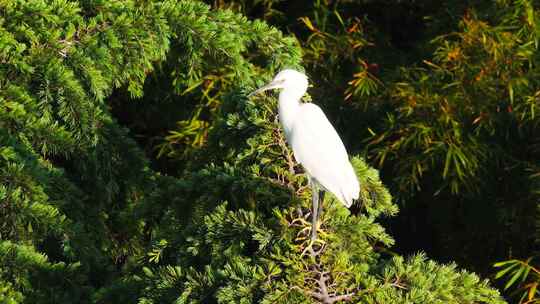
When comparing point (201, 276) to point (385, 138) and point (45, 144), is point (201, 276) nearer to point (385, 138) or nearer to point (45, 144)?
point (45, 144)

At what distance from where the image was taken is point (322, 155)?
6.62 ft

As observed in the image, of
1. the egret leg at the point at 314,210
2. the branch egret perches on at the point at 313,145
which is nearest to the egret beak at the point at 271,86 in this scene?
the branch egret perches on at the point at 313,145

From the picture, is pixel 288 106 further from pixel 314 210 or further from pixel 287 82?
pixel 314 210

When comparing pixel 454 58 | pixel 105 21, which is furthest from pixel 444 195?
pixel 105 21

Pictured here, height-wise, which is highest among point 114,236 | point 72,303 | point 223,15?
point 223,15

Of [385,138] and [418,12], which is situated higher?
[418,12]

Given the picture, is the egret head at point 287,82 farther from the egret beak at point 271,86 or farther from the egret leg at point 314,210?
the egret leg at point 314,210

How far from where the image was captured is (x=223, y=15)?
8.72 feet

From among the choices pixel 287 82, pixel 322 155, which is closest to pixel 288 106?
pixel 287 82

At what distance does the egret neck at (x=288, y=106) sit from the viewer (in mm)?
2096

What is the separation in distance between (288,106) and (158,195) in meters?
0.40

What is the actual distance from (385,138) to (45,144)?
1.63 meters

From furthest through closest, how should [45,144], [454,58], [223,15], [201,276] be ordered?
[454,58] < [223,15] < [45,144] < [201,276]

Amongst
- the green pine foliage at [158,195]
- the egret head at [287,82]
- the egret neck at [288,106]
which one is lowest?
the green pine foliage at [158,195]
